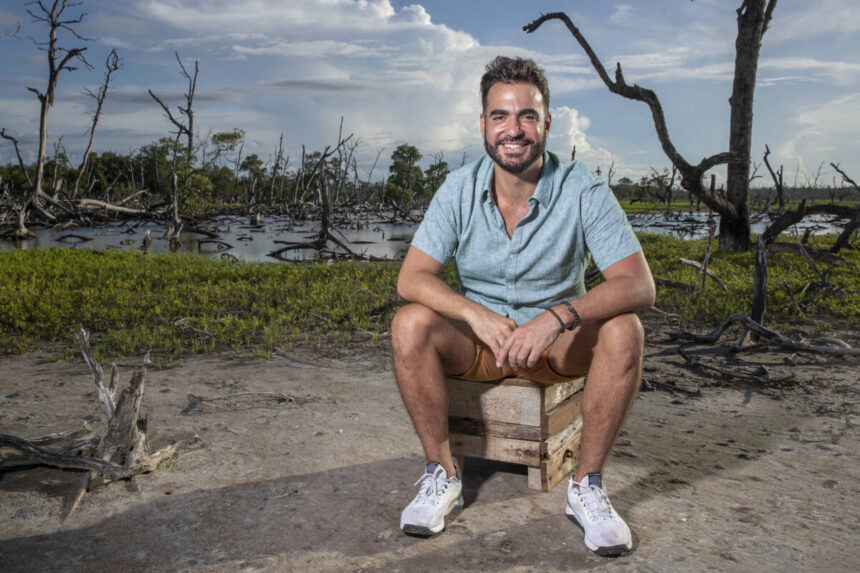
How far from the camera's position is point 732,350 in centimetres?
599

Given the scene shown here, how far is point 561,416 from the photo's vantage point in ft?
10.3

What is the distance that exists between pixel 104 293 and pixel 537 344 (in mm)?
7612

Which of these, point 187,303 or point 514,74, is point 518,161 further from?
point 187,303

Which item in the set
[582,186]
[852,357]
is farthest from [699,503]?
[852,357]

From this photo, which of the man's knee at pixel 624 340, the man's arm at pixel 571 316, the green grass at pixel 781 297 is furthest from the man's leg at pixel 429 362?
the green grass at pixel 781 297

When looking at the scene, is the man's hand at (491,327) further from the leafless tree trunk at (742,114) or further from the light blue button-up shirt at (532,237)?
the leafless tree trunk at (742,114)

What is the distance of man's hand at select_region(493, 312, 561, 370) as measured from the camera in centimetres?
276

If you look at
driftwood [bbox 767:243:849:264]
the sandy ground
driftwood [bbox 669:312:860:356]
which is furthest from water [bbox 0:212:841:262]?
the sandy ground

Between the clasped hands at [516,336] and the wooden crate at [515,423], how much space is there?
0.24 meters

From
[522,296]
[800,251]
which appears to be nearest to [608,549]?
[522,296]

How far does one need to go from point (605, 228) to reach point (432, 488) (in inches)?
51.8

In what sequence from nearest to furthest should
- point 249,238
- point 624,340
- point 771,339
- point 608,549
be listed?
point 608,549, point 624,340, point 771,339, point 249,238

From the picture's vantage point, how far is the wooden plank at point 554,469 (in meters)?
3.09

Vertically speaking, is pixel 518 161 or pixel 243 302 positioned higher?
pixel 518 161
